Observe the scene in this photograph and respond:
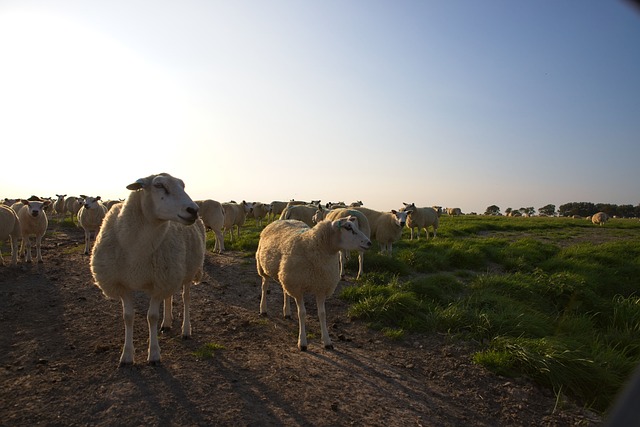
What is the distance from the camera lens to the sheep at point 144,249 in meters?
4.86

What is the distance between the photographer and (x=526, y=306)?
26.9 ft

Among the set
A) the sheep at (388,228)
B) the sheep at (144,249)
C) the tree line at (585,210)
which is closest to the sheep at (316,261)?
the sheep at (144,249)

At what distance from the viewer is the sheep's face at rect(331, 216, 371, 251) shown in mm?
6488

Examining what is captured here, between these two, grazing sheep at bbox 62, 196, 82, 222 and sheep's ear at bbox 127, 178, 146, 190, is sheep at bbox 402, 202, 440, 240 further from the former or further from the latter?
grazing sheep at bbox 62, 196, 82, 222

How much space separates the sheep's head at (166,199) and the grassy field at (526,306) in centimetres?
409

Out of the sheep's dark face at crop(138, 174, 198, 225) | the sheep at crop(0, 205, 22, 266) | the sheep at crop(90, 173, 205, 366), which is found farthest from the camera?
the sheep at crop(0, 205, 22, 266)

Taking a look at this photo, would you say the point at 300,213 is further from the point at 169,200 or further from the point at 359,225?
the point at 169,200

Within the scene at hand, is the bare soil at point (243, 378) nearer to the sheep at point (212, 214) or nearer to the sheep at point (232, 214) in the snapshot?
the sheep at point (212, 214)

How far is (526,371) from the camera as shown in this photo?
545 centimetres

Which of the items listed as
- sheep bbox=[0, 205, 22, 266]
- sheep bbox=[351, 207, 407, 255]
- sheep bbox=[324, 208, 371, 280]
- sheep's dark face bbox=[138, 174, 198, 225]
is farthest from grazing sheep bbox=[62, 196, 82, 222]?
sheep's dark face bbox=[138, 174, 198, 225]

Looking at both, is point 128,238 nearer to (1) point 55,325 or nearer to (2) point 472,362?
(1) point 55,325

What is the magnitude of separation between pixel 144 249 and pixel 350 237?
3.22 meters

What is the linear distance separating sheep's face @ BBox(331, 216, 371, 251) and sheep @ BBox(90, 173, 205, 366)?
2.54 m

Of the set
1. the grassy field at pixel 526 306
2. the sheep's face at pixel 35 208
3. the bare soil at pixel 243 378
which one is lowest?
the bare soil at pixel 243 378
